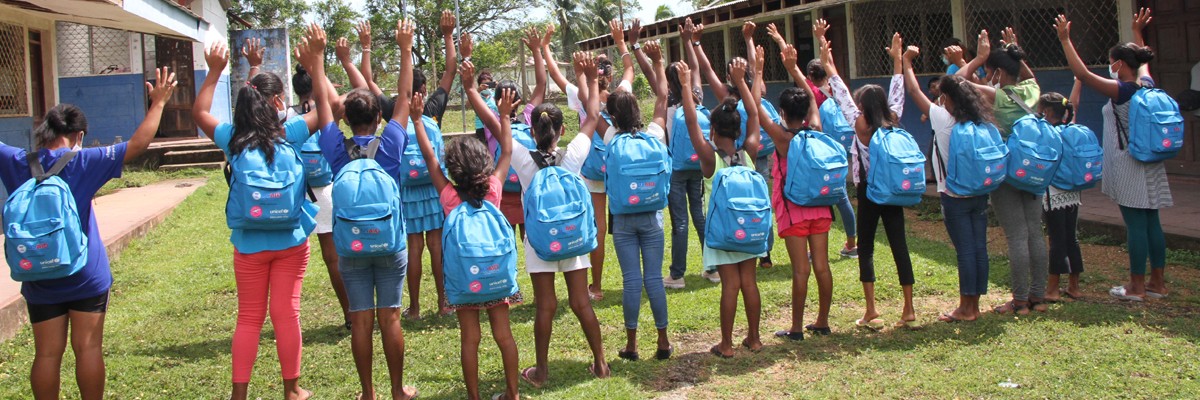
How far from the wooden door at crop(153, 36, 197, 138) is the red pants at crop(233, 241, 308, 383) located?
52.9ft

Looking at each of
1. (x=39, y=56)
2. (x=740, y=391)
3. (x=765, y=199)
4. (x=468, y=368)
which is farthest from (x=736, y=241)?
(x=39, y=56)

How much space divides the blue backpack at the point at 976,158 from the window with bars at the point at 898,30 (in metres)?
6.66

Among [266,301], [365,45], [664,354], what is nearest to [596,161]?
[664,354]

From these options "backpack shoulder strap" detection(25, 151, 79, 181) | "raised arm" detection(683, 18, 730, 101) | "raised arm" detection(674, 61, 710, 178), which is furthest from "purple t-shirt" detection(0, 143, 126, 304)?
"raised arm" detection(683, 18, 730, 101)

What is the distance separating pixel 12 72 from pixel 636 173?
898 cm

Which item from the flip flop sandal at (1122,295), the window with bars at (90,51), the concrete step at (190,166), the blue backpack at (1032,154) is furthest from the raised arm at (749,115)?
the window with bars at (90,51)

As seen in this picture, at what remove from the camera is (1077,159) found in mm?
6125

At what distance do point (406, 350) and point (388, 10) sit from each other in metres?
41.8

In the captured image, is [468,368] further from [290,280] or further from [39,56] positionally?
[39,56]

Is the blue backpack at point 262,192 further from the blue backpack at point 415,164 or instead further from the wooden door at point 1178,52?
the wooden door at point 1178,52

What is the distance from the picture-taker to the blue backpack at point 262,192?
4449 millimetres

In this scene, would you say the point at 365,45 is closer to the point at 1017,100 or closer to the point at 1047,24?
the point at 1017,100

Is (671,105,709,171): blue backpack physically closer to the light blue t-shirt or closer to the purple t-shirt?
the light blue t-shirt

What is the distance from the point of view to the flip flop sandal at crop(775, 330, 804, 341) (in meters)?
5.79
